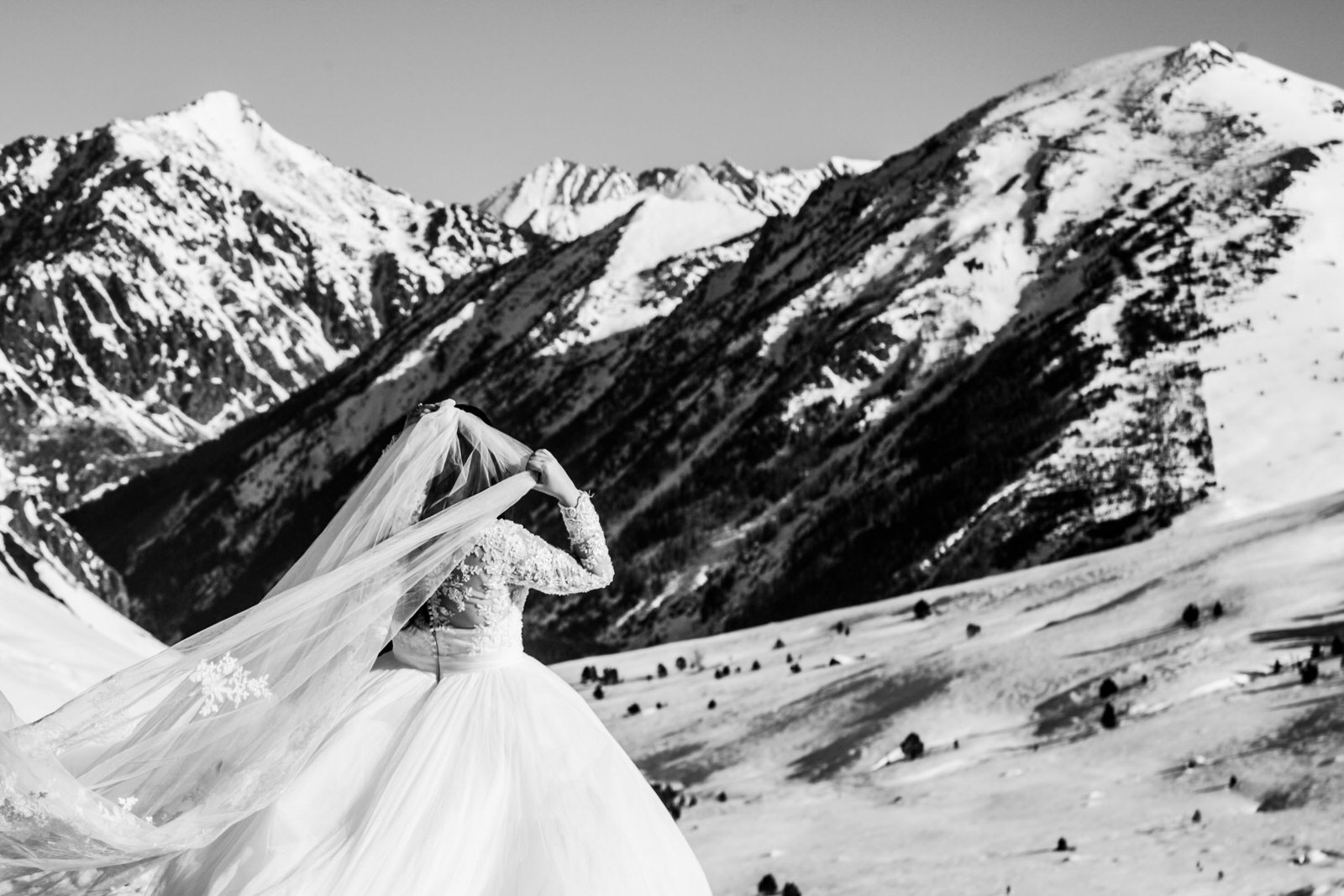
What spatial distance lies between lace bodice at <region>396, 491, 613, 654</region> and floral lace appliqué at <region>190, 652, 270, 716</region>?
1.03 m

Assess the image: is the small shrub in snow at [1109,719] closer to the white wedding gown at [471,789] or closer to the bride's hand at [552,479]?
the white wedding gown at [471,789]

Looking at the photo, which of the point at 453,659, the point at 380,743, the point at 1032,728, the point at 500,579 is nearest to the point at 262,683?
the point at 380,743

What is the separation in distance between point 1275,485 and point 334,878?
127 meters

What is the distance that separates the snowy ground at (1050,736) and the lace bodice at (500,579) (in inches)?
356

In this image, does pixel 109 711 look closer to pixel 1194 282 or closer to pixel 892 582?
pixel 892 582

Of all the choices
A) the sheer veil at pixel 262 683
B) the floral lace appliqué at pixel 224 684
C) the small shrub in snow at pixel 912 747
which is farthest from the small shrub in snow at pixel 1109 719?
the floral lace appliqué at pixel 224 684

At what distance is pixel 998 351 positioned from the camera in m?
198

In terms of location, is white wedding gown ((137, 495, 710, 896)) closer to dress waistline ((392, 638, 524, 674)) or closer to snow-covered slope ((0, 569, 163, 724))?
dress waistline ((392, 638, 524, 674))

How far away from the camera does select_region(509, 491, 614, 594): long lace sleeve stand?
10.9 metres

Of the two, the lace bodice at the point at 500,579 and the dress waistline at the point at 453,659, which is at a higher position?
the lace bodice at the point at 500,579

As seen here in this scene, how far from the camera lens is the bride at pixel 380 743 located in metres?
10.3

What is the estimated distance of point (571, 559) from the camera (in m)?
10.9

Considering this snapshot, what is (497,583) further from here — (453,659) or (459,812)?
(459,812)

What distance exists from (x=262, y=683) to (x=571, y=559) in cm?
221
